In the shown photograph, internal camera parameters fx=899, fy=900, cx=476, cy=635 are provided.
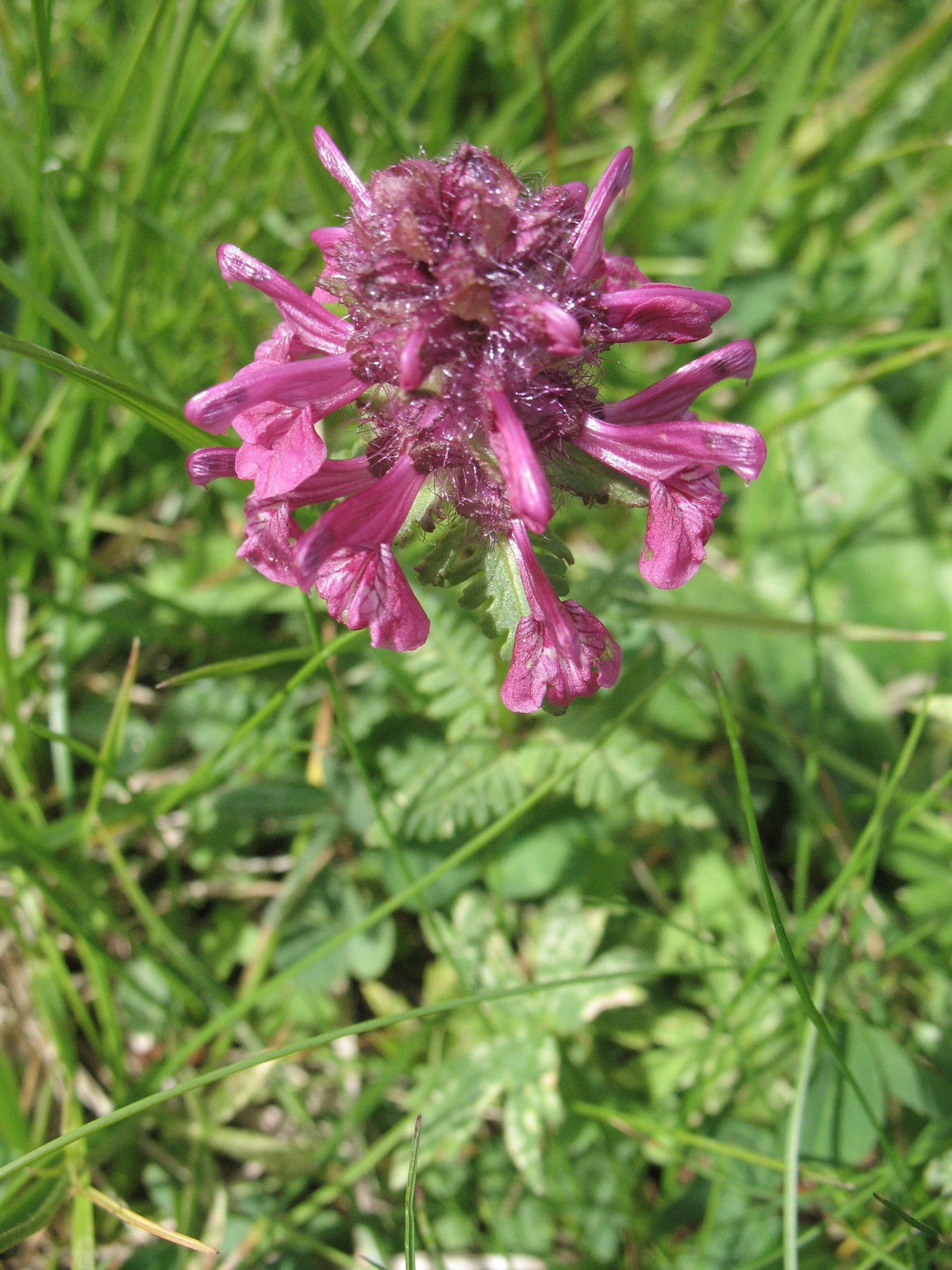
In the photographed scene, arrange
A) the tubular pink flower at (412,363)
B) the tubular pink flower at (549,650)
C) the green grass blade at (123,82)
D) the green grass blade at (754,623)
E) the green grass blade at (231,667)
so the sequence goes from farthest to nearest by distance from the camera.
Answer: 1. the green grass blade at (754,623)
2. the green grass blade at (123,82)
3. the green grass blade at (231,667)
4. the tubular pink flower at (549,650)
5. the tubular pink flower at (412,363)

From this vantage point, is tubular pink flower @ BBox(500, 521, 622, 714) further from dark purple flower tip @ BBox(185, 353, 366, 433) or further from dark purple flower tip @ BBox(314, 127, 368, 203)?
dark purple flower tip @ BBox(314, 127, 368, 203)

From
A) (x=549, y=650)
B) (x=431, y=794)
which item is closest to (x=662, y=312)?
(x=549, y=650)

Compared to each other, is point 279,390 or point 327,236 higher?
point 327,236

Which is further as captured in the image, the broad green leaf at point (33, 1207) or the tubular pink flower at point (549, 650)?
the broad green leaf at point (33, 1207)

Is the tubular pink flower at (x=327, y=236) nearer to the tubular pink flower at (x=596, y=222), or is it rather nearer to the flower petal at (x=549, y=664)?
the tubular pink flower at (x=596, y=222)

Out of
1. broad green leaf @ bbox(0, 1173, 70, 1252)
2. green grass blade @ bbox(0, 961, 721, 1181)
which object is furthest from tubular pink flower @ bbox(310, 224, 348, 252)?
broad green leaf @ bbox(0, 1173, 70, 1252)

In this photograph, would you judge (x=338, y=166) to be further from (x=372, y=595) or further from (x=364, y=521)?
(x=372, y=595)

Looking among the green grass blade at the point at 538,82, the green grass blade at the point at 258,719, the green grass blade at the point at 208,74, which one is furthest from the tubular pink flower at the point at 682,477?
the green grass blade at the point at 208,74
